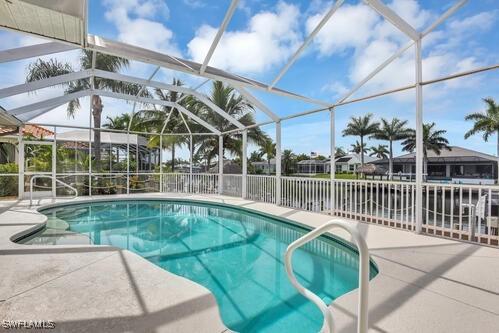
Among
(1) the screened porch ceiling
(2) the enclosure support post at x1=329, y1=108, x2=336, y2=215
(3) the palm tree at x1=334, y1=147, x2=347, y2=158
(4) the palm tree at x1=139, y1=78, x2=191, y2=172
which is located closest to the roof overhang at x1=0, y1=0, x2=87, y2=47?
(1) the screened porch ceiling

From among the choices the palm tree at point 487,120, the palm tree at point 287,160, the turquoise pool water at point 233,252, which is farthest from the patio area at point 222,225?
the palm tree at point 487,120

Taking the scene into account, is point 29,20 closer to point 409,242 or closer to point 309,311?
point 309,311

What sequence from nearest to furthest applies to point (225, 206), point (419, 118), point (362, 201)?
1. point (419, 118)
2. point (362, 201)
3. point (225, 206)

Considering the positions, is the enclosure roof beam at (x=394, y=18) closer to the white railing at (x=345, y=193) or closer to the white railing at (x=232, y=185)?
the white railing at (x=345, y=193)

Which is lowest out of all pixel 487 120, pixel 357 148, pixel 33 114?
pixel 33 114

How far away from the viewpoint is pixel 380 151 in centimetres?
4847

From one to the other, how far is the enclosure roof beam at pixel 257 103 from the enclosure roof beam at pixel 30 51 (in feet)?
13.0

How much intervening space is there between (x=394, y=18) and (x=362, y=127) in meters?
37.5

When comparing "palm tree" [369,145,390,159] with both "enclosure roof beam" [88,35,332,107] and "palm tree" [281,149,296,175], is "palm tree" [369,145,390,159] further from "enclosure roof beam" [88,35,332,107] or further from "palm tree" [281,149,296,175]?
"enclosure roof beam" [88,35,332,107]

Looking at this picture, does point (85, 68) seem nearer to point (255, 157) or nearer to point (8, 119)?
point (8, 119)

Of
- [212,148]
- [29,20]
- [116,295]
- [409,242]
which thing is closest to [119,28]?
[29,20]

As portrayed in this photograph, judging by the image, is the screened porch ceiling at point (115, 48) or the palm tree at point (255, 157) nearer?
the screened porch ceiling at point (115, 48)

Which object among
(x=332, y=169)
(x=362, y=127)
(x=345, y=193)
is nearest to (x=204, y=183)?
(x=332, y=169)

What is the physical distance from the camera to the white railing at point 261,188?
989 centimetres
